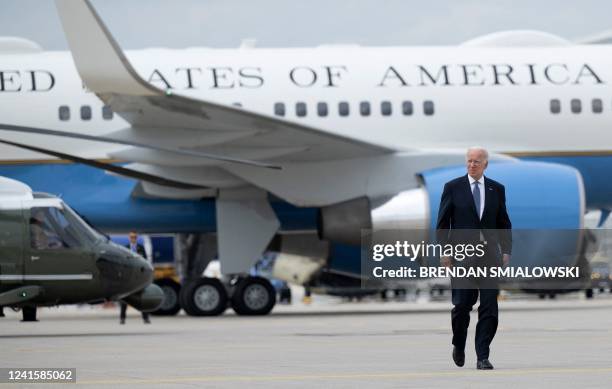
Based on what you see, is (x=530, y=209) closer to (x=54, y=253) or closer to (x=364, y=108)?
(x=364, y=108)

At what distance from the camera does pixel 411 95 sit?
24.6 metres

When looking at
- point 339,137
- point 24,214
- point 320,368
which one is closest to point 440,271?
point 320,368

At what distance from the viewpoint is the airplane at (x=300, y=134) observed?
77.3 feet

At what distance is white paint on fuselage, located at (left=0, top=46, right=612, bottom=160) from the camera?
24.5 meters

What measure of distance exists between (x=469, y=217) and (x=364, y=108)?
44.5 feet

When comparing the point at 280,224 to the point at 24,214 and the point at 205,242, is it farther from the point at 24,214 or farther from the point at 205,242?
the point at 24,214

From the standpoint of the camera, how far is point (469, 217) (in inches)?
441

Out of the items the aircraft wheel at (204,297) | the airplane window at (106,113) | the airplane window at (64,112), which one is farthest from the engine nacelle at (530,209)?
the airplane window at (64,112)

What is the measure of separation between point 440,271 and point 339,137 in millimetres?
10437

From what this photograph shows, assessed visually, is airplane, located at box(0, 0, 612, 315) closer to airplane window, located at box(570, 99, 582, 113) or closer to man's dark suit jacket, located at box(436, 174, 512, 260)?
airplane window, located at box(570, 99, 582, 113)

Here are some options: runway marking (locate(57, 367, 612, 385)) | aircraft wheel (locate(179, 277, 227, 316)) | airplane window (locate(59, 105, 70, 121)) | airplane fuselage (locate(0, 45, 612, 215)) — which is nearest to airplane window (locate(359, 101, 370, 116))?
airplane fuselage (locate(0, 45, 612, 215))

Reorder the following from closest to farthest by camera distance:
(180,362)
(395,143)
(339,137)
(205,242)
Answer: (180,362) → (339,137) → (395,143) → (205,242)

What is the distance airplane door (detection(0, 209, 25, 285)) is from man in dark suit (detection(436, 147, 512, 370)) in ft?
23.1

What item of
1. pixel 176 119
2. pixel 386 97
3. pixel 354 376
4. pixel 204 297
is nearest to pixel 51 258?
pixel 176 119
